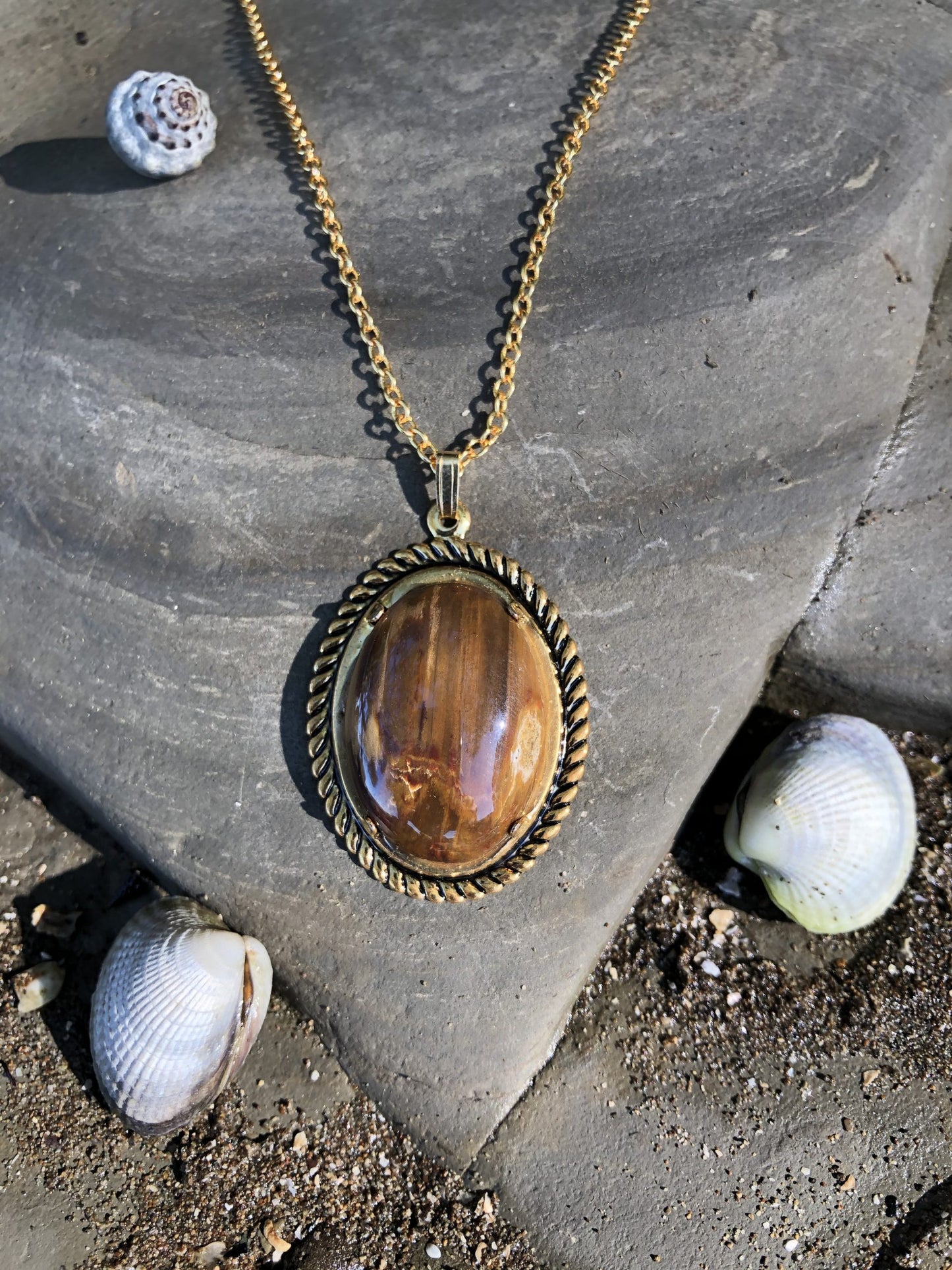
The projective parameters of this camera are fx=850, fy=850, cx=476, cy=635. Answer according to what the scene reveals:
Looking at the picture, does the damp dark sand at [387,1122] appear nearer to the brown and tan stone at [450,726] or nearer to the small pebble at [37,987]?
the small pebble at [37,987]

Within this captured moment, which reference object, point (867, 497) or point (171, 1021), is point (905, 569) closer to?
point (867, 497)

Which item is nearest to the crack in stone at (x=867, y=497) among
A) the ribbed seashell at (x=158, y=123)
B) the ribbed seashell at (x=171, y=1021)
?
the ribbed seashell at (x=171, y=1021)

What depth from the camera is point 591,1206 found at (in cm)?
204

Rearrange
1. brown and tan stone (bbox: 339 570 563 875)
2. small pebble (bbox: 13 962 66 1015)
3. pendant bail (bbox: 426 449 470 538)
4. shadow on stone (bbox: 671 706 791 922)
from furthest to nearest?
shadow on stone (bbox: 671 706 791 922), small pebble (bbox: 13 962 66 1015), pendant bail (bbox: 426 449 470 538), brown and tan stone (bbox: 339 570 563 875)

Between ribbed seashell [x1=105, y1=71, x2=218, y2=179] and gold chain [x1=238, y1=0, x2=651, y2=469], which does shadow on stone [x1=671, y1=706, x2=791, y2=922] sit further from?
ribbed seashell [x1=105, y1=71, x2=218, y2=179]

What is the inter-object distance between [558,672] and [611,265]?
108cm

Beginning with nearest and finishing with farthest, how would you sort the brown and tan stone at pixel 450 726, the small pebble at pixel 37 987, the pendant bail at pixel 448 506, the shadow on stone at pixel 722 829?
the brown and tan stone at pixel 450 726, the pendant bail at pixel 448 506, the small pebble at pixel 37 987, the shadow on stone at pixel 722 829

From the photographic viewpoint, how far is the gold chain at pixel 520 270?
2.18 meters

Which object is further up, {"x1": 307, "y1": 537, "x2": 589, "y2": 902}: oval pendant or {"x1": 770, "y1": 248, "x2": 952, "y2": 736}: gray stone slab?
{"x1": 307, "y1": 537, "x2": 589, "y2": 902}: oval pendant

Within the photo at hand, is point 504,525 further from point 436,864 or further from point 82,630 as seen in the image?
point 82,630

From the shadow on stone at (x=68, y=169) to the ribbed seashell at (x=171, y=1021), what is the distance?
6.57ft

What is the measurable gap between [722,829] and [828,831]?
0.99 feet

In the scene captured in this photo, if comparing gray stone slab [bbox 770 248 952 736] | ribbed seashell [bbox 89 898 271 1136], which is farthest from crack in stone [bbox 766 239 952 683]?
ribbed seashell [bbox 89 898 271 1136]

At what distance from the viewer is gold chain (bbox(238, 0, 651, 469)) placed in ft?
7.16
